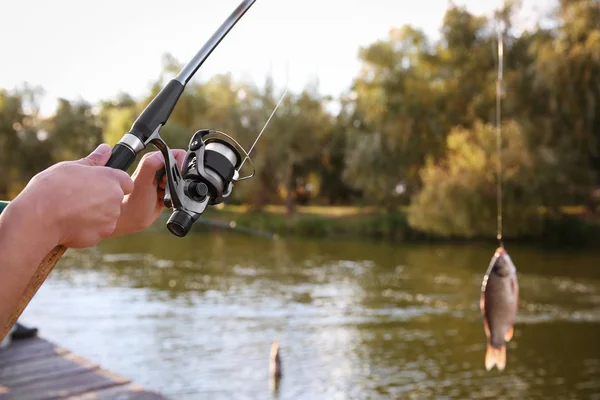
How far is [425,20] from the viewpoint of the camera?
108 feet

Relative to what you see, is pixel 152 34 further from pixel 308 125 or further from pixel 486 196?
pixel 308 125

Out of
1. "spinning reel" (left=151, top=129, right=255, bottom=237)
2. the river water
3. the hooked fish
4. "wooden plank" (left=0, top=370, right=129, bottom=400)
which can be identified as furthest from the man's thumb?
the river water

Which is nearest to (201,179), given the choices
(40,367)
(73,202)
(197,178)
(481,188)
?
(197,178)

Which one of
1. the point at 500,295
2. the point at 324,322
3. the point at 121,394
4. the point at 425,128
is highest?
the point at 425,128

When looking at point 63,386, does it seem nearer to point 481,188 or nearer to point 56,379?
point 56,379

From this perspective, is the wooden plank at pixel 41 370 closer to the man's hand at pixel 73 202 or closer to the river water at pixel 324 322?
the river water at pixel 324 322

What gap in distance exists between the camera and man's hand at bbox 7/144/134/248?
44.3 inches

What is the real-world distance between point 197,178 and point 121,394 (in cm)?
468

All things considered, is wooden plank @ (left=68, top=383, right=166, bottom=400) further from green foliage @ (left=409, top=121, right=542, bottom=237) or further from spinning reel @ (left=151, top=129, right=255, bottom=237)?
green foliage @ (left=409, top=121, right=542, bottom=237)

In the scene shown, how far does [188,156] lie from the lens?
1655 mm

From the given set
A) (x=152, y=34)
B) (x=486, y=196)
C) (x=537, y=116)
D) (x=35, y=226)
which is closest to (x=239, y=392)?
(x=152, y=34)

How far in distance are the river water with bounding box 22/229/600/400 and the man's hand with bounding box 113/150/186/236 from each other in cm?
996

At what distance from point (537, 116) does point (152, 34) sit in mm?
26714

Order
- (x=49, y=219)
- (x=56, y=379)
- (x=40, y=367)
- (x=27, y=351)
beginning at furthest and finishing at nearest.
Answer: (x=27, y=351)
(x=40, y=367)
(x=56, y=379)
(x=49, y=219)
